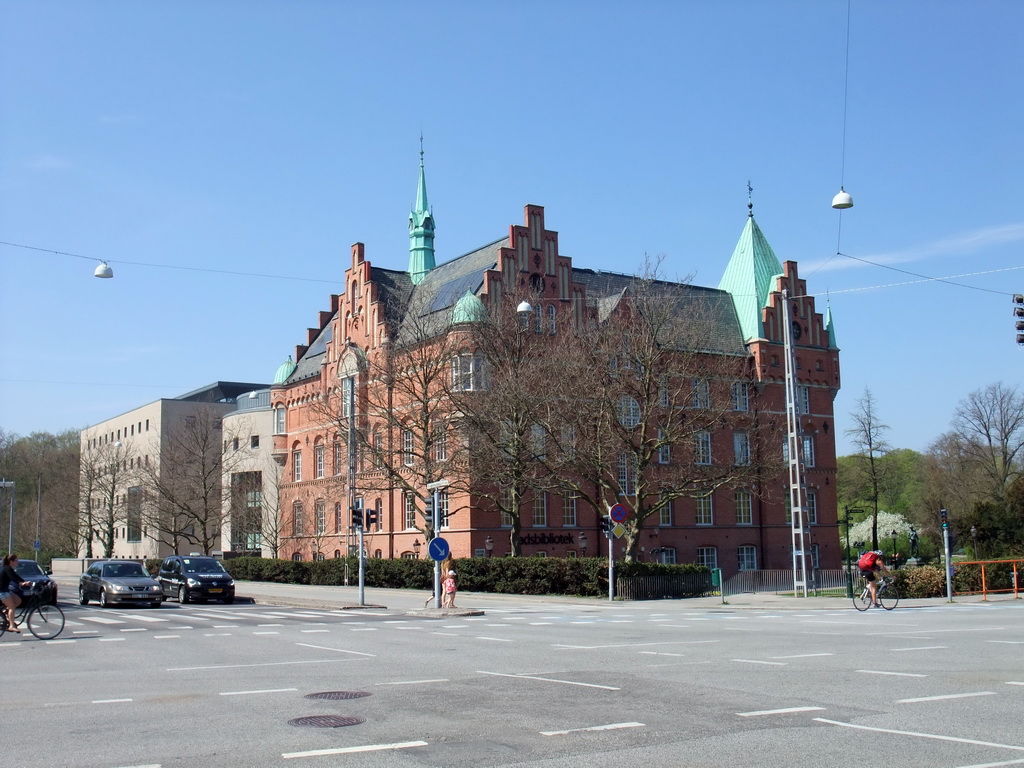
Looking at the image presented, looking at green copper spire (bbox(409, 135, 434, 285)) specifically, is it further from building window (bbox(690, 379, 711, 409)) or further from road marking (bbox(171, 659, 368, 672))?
road marking (bbox(171, 659, 368, 672))

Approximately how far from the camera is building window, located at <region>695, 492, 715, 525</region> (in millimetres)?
56062

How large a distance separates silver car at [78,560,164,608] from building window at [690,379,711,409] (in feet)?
68.4

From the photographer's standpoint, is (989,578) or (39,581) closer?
(39,581)

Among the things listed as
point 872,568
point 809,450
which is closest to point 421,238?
point 809,450

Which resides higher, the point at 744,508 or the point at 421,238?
the point at 421,238

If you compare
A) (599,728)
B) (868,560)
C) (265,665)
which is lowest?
(265,665)

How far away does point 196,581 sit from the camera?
3378 cm

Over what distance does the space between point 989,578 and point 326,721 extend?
1263 inches

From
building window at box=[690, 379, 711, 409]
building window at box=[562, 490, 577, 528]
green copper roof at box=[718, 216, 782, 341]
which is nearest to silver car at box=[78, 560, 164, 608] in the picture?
building window at box=[690, 379, 711, 409]

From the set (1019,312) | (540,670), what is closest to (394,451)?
(1019,312)

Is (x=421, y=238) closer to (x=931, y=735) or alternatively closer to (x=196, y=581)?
(x=196, y=581)

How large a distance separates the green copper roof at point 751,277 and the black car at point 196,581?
36292 millimetres

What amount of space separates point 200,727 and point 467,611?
1882cm

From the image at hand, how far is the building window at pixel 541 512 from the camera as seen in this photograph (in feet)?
167
